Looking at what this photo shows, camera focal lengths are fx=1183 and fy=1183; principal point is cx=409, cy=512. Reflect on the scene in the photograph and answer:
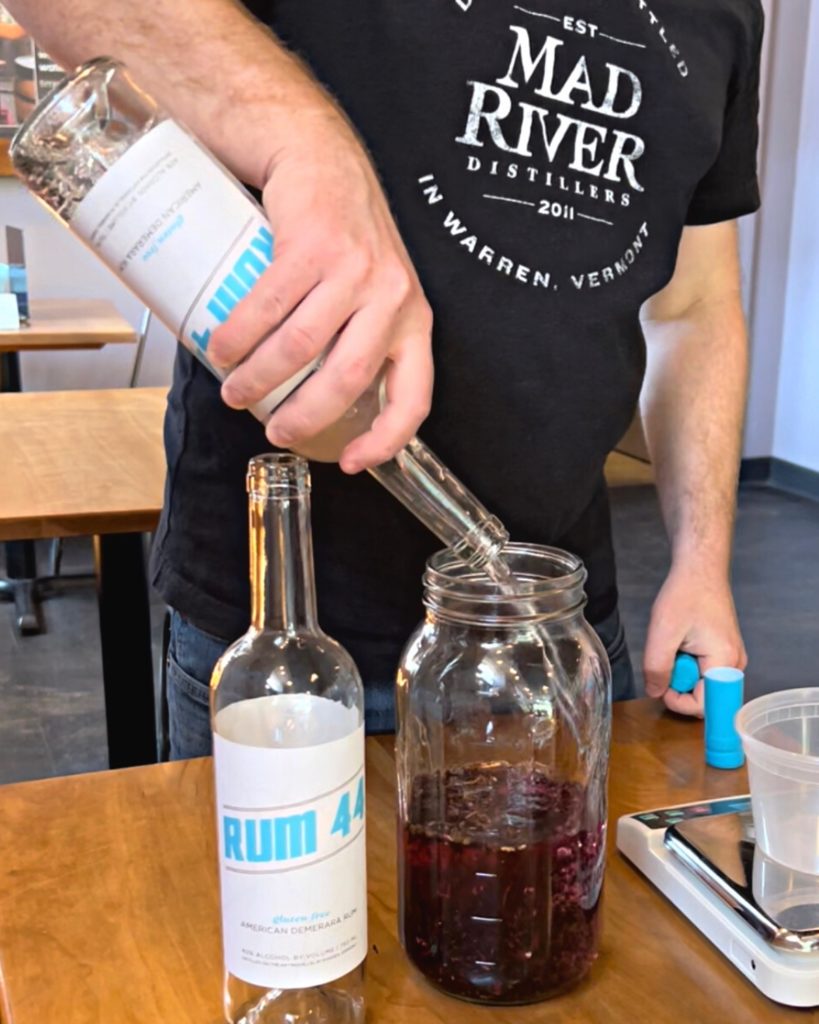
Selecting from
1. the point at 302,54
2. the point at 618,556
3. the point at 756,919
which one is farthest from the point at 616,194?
the point at 618,556

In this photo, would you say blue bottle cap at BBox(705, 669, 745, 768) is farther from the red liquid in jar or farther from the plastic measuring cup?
the red liquid in jar

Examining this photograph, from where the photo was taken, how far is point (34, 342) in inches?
123

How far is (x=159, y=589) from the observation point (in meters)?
0.97

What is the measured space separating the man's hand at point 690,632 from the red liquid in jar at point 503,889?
0.37 meters

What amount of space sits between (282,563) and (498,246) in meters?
0.42

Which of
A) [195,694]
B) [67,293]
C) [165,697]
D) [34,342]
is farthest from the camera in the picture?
[67,293]

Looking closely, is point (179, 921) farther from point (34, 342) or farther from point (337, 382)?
point (34, 342)

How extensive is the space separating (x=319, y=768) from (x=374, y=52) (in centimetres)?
55

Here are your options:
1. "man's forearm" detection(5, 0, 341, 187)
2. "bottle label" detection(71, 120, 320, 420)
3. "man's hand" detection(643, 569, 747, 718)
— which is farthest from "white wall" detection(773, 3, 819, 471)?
"bottle label" detection(71, 120, 320, 420)

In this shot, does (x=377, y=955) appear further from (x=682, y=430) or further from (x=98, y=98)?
(x=682, y=430)

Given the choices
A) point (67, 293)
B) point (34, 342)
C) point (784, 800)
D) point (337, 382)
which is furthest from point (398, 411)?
point (67, 293)

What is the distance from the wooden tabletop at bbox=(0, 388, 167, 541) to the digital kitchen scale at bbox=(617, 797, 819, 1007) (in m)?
0.98

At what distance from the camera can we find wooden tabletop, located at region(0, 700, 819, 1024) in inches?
22.4

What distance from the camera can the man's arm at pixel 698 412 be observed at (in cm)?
100
